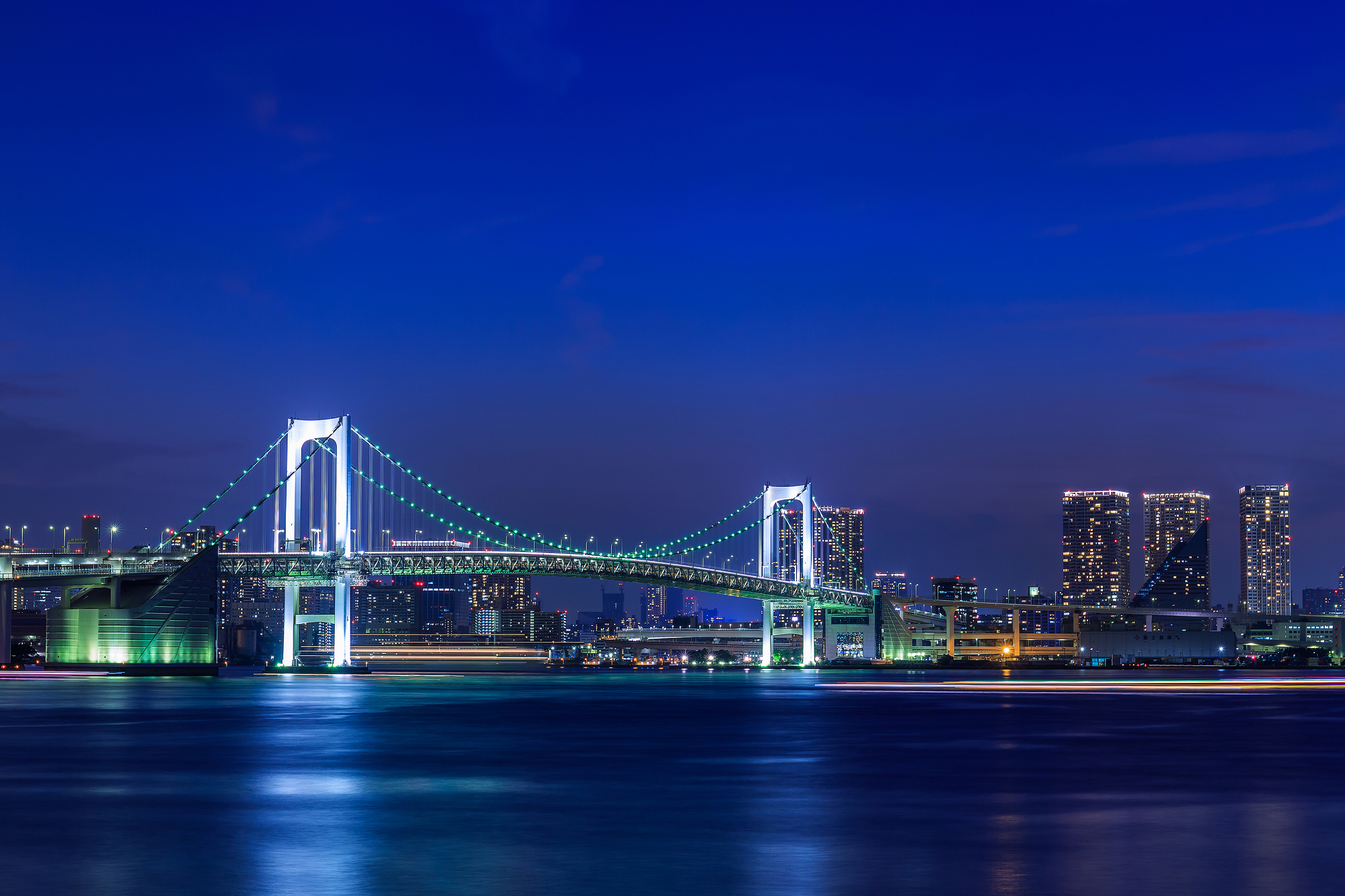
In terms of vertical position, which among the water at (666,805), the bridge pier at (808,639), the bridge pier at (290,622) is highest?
the water at (666,805)

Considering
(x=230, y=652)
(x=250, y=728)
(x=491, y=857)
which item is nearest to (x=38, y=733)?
(x=250, y=728)

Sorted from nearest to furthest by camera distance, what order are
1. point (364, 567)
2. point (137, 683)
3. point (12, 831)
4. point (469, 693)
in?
point (12, 831), point (469, 693), point (137, 683), point (364, 567)

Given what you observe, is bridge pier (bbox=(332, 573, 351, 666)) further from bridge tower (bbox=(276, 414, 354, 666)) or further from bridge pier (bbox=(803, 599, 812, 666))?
bridge pier (bbox=(803, 599, 812, 666))

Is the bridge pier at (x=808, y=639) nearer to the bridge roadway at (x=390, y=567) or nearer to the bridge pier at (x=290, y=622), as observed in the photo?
the bridge roadway at (x=390, y=567)

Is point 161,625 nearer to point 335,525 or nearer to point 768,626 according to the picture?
point 335,525

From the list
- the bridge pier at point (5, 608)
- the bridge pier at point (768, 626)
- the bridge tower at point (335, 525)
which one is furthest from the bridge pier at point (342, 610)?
the bridge pier at point (768, 626)

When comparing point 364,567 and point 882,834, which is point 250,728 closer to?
point 882,834

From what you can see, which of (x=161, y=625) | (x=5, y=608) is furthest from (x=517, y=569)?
(x=5, y=608)
